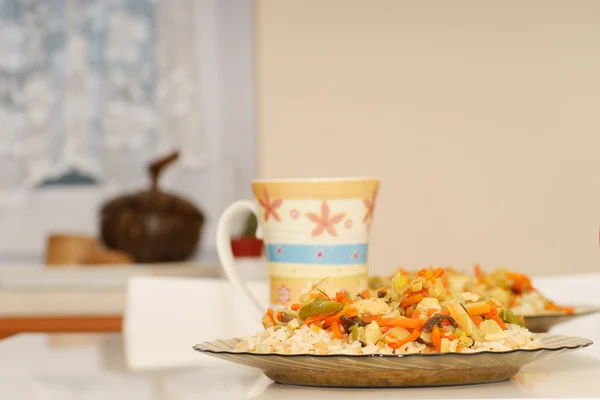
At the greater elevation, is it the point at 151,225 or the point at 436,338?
the point at 436,338

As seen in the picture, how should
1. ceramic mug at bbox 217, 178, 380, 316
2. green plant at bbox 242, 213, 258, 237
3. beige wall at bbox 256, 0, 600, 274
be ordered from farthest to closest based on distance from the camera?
green plant at bbox 242, 213, 258, 237, beige wall at bbox 256, 0, 600, 274, ceramic mug at bbox 217, 178, 380, 316

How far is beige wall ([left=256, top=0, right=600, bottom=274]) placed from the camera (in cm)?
209

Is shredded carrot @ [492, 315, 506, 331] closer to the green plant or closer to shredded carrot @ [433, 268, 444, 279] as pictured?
shredded carrot @ [433, 268, 444, 279]

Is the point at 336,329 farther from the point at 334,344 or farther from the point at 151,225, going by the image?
the point at 151,225

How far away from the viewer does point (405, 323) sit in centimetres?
51

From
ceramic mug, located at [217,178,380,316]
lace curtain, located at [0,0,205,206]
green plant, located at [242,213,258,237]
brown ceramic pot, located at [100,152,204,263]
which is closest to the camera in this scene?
ceramic mug, located at [217,178,380,316]

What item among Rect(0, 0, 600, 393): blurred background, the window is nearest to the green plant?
the window

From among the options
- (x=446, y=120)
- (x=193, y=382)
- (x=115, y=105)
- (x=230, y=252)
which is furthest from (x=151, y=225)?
(x=193, y=382)

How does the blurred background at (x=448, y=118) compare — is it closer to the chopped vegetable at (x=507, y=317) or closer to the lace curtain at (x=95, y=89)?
the lace curtain at (x=95, y=89)

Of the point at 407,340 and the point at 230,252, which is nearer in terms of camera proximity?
the point at 407,340

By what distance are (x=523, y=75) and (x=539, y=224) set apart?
1.04 ft

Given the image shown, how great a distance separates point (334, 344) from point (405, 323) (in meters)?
0.04

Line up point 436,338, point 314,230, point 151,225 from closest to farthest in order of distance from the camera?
point 436,338 → point 314,230 → point 151,225

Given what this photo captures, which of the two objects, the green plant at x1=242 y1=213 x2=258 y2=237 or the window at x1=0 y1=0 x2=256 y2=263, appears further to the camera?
the window at x1=0 y1=0 x2=256 y2=263
